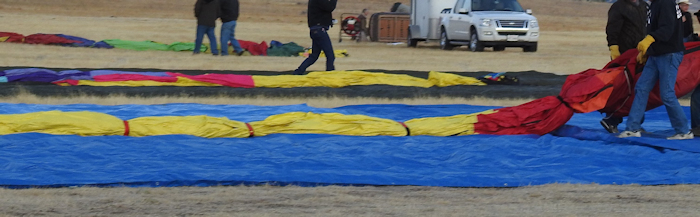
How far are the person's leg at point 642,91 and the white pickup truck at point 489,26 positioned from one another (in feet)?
48.1

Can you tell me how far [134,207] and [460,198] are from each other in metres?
1.85

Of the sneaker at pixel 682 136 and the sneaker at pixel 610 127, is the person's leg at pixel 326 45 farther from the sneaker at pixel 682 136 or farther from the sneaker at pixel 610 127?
the sneaker at pixel 682 136

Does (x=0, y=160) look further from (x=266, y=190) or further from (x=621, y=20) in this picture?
(x=621, y=20)

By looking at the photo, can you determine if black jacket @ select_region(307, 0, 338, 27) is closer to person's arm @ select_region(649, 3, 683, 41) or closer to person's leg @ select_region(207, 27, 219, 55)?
person's arm @ select_region(649, 3, 683, 41)

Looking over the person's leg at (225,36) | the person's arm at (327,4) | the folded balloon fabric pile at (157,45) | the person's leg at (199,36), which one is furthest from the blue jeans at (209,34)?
the person's arm at (327,4)

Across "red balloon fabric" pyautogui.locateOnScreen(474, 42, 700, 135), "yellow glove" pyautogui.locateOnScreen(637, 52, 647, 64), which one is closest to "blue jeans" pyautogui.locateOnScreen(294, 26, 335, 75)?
"red balloon fabric" pyautogui.locateOnScreen(474, 42, 700, 135)

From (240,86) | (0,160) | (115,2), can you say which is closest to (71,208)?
(0,160)

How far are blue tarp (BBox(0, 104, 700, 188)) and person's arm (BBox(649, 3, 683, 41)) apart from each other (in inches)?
33.0

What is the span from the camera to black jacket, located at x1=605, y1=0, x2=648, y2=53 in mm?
10469

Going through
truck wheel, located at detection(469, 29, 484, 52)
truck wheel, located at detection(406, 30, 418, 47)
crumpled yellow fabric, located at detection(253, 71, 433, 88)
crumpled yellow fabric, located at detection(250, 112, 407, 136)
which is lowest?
truck wheel, located at detection(406, 30, 418, 47)

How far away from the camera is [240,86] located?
473 inches

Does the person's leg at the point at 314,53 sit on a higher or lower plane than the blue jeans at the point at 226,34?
higher

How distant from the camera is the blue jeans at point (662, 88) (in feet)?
25.1

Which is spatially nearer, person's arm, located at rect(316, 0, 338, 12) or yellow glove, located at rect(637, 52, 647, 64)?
yellow glove, located at rect(637, 52, 647, 64)
